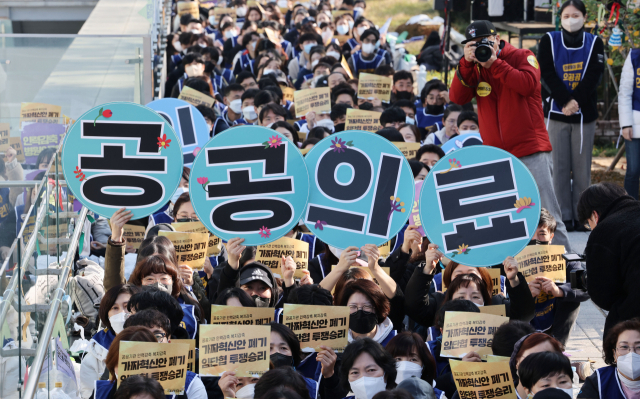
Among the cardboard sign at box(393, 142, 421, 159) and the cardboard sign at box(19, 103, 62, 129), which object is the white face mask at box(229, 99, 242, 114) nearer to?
the cardboard sign at box(19, 103, 62, 129)

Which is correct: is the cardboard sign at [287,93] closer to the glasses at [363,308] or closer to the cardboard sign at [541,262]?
the cardboard sign at [541,262]

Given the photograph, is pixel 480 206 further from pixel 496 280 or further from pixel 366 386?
pixel 366 386

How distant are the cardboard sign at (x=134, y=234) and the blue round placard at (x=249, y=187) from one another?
1588 millimetres

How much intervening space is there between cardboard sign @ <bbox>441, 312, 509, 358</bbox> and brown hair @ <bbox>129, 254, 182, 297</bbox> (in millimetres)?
1513

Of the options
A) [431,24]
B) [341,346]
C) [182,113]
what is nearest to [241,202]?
[341,346]

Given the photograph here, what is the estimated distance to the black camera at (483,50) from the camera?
213 inches

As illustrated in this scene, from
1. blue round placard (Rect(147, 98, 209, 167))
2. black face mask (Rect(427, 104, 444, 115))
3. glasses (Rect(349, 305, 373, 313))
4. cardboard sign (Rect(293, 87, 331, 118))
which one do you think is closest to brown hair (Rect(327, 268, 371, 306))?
glasses (Rect(349, 305, 373, 313))

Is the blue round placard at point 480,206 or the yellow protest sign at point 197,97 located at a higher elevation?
the blue round placard at point 480,206

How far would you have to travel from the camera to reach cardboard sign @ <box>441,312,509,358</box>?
150 inches

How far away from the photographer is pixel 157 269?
4.34 meters

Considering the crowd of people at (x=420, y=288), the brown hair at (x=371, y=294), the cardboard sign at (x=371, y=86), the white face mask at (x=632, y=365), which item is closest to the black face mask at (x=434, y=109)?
the cardboard sign at (x=371, y=86)

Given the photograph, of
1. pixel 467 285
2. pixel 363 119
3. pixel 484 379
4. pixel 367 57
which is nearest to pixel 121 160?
pixel 467 285

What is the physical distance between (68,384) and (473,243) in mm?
2181

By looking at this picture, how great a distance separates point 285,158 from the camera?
432 centimetres
